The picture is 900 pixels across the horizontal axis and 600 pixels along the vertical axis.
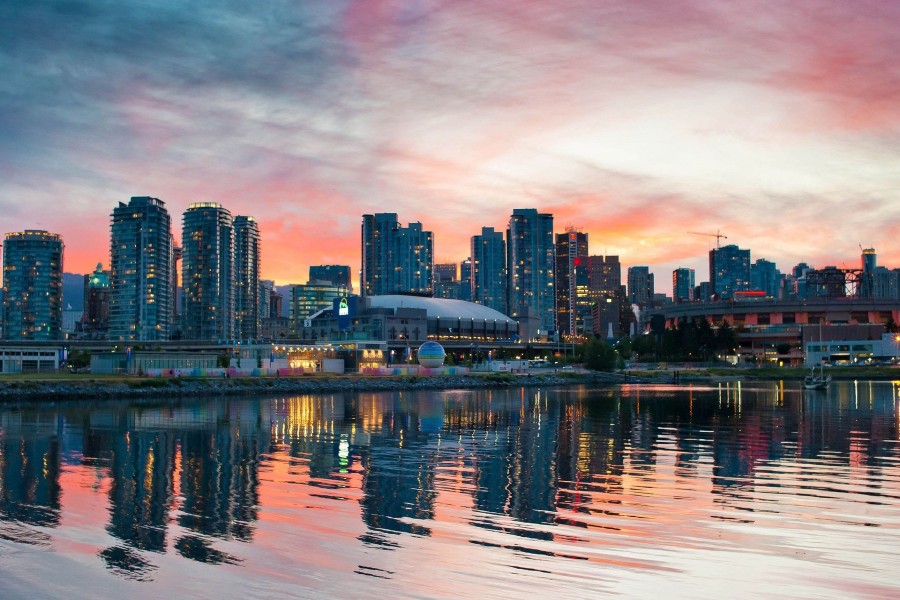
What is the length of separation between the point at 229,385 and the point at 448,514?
306 feet

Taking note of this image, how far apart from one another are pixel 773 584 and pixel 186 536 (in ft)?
47.1

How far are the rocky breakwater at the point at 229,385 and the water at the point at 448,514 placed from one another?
1735 inches

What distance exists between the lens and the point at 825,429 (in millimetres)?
56031

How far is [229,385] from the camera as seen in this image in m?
113

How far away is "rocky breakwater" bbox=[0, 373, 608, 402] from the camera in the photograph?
307ft

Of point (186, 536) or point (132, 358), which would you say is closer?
point (186, 536)

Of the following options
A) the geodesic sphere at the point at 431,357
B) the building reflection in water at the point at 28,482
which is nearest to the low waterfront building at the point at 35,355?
the geodesic sphere at the point at 431,357

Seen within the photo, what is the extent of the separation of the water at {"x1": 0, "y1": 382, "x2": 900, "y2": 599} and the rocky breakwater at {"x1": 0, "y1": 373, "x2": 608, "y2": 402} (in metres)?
44.1

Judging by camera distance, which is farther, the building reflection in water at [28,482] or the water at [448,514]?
the building reflection in water at [28,482]

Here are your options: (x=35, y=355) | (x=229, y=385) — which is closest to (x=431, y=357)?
(x=229, y=385)

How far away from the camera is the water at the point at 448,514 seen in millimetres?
17781

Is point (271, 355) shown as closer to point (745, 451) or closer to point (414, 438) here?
point (414, 438)

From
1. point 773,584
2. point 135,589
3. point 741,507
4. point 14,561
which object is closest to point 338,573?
point 135,589

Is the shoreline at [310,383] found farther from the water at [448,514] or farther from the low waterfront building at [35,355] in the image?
the low waterfront building at [35,355]
